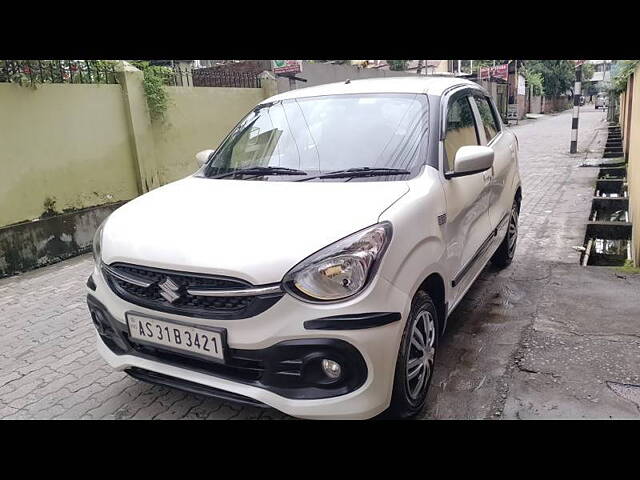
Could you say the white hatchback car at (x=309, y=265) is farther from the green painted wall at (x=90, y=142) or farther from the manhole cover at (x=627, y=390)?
the green painted wall at (x=90, y=142)

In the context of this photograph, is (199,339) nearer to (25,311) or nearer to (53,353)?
(53,353)

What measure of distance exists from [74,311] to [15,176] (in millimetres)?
2171

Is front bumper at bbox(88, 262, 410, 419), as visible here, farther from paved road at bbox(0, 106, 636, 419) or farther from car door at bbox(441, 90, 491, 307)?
car door at bbox(441, 90, 491, 307)

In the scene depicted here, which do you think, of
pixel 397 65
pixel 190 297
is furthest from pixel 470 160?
pixel 397 65

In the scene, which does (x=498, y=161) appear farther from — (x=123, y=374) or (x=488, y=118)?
(x=123, y=374)

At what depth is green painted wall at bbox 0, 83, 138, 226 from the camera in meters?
5.66

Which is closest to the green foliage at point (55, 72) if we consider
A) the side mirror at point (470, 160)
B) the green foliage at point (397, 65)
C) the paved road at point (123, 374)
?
the paved road at point (123, 374)

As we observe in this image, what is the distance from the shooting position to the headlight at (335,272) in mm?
2143

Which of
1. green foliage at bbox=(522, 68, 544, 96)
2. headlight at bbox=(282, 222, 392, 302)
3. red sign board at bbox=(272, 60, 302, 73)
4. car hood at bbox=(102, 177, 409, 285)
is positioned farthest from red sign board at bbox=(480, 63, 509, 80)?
headlight at bbox=(282, 222, 392, 302)

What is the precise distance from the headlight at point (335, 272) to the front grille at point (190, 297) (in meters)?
0.11

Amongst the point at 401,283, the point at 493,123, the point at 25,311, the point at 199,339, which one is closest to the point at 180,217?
the point at 199,339

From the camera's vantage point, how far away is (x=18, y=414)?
2992 millimetres

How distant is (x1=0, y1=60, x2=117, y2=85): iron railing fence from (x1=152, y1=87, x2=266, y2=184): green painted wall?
3.55 feet

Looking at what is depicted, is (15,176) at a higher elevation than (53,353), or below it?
higher
